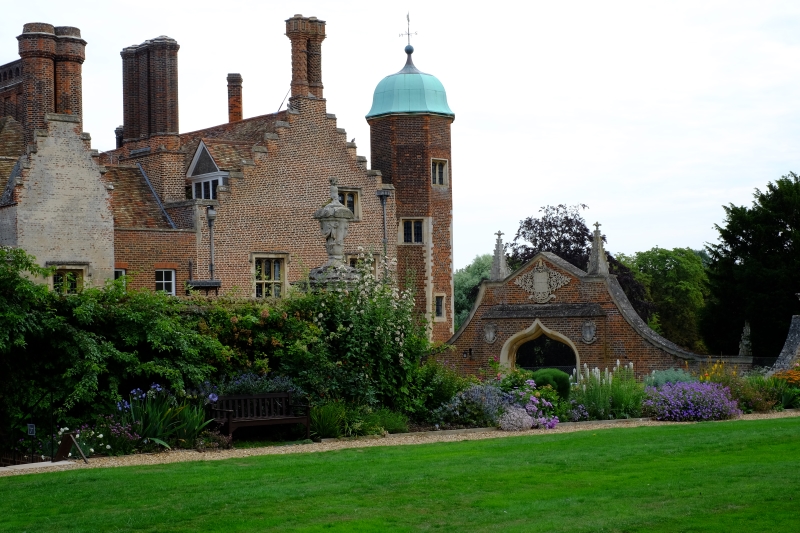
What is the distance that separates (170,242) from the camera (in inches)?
1214

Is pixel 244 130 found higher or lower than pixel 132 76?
lower

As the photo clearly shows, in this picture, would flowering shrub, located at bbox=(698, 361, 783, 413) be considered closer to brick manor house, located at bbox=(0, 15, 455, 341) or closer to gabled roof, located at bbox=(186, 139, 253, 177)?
brick manor house, located at bbox=(0, 15, 455, 341)

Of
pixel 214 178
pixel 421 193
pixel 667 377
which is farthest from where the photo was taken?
pixel 421 193

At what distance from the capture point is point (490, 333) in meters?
28.1

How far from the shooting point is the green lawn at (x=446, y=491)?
8758 mm

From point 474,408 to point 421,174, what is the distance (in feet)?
67.8

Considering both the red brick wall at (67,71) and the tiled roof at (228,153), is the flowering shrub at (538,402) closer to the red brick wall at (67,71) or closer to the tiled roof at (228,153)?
the tiled roof at (228,153)

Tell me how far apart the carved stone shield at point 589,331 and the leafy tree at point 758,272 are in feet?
33.2

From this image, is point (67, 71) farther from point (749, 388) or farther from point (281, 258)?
point (749, 388)

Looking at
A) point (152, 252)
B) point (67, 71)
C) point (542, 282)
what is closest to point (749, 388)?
point (542, 282)

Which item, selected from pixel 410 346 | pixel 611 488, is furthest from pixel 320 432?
pixel 611 488

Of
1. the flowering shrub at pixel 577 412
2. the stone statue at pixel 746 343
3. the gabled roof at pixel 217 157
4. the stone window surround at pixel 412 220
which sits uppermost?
the gabled roof at pixel 217 157

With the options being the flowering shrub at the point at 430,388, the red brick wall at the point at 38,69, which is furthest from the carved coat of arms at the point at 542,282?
the red brick wall at the point at 38,69

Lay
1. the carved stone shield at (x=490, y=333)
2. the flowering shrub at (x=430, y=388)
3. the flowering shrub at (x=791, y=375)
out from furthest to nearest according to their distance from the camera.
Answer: the carved stone shield at (x=490, y=333) → the flowering shrub at (x=791, y=375) → the flowering shrub at (x=430, y=388)
